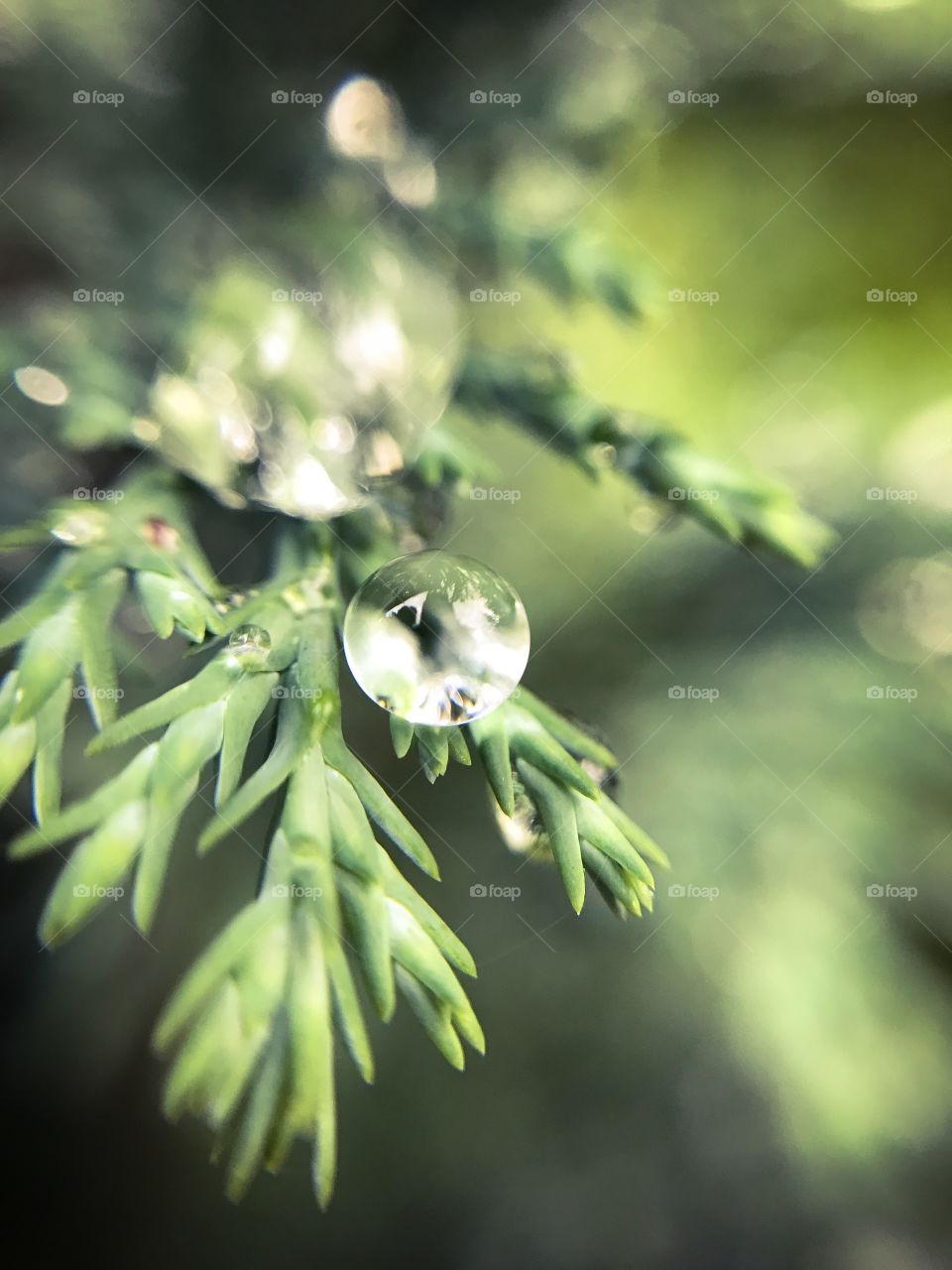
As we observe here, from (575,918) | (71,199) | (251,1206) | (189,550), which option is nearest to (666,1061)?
(575,918)

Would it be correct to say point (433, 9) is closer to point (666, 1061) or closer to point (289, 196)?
point (289, 196)

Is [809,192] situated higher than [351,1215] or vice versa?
[809,192]

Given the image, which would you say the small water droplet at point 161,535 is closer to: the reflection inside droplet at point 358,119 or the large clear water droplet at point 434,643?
the large clear water droplet at point 434,643

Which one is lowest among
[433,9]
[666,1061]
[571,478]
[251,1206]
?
[251,1206]

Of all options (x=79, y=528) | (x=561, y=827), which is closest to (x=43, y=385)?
(x=79, y=528)

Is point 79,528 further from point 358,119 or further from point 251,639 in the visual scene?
point 358,119

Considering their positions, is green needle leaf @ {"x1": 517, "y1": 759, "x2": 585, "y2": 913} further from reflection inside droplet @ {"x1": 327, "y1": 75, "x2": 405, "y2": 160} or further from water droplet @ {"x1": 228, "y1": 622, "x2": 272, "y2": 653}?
reflection inside droplet @ {"x1": 327, "y1": 75, "x2": 405, "y2": 160}

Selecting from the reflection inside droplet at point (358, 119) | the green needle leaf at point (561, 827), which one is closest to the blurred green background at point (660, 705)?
the reflection inside droplet at point (358, 119)
